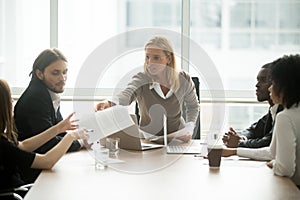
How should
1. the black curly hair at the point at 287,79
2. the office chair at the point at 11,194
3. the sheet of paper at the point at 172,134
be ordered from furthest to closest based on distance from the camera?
1. the sheet of paper at the point at 172,134
2. the black curly hair at the point at 287,79
3. the office chair at the point at 11,194

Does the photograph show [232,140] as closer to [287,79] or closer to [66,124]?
[287,79]

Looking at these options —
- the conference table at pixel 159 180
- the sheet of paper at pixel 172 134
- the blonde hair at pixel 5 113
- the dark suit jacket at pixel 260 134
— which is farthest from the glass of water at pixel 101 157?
the dark suit jacket at pixel 260 134

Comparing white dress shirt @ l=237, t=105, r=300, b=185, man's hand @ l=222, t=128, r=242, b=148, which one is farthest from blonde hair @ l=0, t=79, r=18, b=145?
man's hand @ l=222, t=128, r=242, b=148

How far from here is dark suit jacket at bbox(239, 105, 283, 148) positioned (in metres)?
3.29

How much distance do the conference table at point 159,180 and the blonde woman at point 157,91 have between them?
765 mm

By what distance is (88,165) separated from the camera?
2809mm

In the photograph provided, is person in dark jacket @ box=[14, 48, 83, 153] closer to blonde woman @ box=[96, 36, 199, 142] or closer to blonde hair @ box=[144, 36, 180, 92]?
blonde woman @ box=[96, 36, 199, 142]

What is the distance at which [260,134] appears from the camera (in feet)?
12.1

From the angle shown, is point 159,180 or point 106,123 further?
point 106,123

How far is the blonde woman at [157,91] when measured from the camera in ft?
12.6

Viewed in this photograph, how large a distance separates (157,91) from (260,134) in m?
0.78

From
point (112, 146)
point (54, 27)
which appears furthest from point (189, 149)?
point (54, 27)

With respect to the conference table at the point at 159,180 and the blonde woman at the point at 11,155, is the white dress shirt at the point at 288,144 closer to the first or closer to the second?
the conference table at the point at 159,180

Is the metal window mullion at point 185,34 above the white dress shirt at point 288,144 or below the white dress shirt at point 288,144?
above
